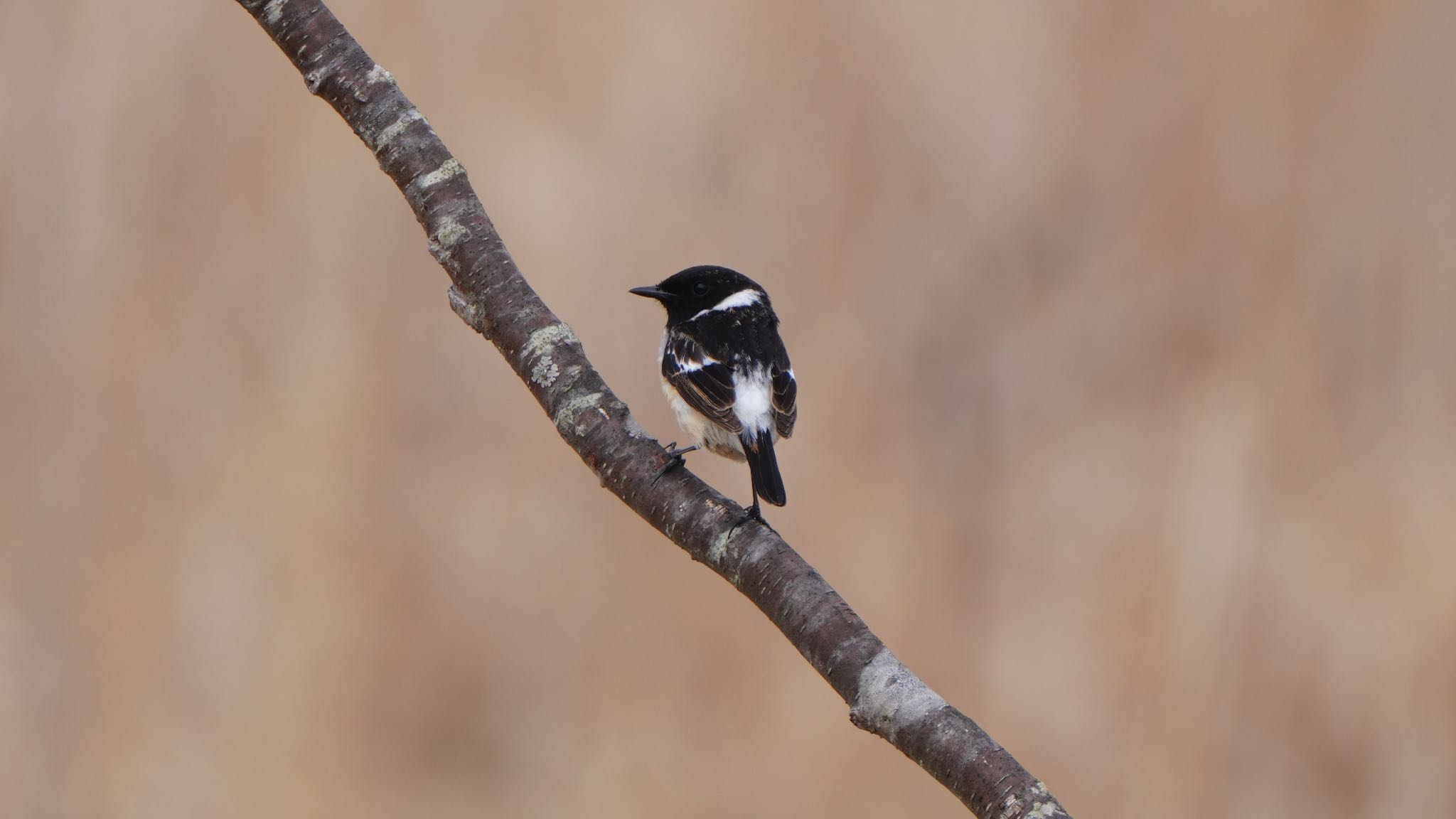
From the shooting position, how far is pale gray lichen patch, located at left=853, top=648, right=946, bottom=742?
181 centimetres

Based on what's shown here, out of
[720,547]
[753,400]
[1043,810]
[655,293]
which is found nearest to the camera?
[1043,810]

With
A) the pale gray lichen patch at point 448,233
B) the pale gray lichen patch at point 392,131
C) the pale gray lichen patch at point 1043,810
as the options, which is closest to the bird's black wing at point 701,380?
the pale gray lichen patch at point 448,233

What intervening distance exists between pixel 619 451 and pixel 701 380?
94 centimetres

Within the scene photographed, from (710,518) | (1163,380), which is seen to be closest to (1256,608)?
(1163,380)

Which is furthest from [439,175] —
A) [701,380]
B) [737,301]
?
[737,301]

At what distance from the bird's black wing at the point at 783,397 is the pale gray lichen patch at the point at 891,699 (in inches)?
56.6

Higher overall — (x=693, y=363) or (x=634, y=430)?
(x=693, y=363)

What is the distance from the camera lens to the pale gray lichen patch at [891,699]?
181cm

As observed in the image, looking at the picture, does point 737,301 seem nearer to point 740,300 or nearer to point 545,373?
point 740,300

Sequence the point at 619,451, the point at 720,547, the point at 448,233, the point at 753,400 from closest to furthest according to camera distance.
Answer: the point at 720,547 < the point at 619,451 < the point at 448,233 < the point at 753,400

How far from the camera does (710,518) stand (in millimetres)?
2217

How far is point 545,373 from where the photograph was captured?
240cm

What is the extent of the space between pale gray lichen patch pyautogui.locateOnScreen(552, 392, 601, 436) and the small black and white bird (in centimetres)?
54

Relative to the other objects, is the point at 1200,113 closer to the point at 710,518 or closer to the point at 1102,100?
the point at 1102,100
